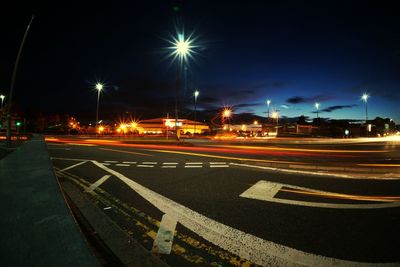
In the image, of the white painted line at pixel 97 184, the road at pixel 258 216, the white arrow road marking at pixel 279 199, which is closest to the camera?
the road at pixel 258 216

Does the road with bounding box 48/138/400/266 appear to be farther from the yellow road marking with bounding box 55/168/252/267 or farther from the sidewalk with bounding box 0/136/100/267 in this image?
the sidewalk with bounding box 0/136/100/267

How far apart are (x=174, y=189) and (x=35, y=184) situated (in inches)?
149

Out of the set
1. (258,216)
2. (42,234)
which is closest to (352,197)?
(258,216)

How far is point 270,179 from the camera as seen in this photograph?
344 inches

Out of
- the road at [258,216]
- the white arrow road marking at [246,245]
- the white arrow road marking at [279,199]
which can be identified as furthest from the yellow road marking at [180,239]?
the white arrow road marking at [279,199]

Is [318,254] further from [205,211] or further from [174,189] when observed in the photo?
[174,189]

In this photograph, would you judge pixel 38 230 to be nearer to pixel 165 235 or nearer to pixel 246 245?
pixel 165 235

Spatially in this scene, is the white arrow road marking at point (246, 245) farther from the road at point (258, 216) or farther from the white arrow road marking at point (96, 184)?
the white arrow road marking at point (96, 184)

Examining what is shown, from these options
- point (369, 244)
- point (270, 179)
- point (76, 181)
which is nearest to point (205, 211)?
point (369, 244)

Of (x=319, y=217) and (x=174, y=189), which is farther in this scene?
(x=174, y=189)

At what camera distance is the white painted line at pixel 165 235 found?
12.1 ft

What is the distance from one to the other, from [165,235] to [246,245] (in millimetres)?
1329

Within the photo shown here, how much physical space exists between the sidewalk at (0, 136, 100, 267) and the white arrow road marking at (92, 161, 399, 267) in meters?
1.84

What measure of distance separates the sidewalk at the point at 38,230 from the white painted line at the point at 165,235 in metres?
0.95
